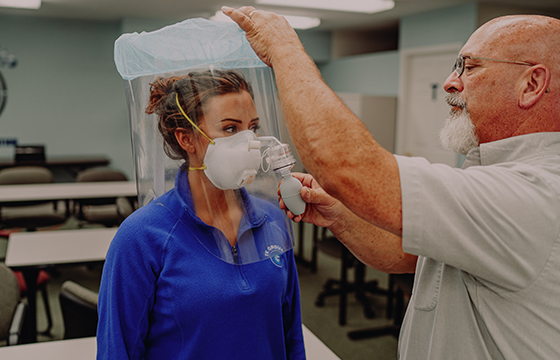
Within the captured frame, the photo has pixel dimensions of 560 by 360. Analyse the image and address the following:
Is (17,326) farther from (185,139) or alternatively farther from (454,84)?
(454,84)

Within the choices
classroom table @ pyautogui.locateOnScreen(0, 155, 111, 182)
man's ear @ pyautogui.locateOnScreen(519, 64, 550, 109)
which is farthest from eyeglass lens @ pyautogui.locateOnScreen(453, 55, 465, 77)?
classroom table @ pyautogui.locateOnScreen(0, 155, 111, 182)

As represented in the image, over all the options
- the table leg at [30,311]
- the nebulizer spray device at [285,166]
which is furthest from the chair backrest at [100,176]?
the nebulizer spray device at [285,166]

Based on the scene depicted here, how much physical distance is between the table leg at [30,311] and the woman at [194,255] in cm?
143

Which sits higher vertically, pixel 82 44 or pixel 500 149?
pixel 82 44

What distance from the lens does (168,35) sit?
2.96 feet

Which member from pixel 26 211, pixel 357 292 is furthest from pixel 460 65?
pixel 26 211

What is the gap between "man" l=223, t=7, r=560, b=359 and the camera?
2.44ft

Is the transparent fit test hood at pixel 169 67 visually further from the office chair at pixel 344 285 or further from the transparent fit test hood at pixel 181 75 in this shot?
the office chair at pixel 344 285

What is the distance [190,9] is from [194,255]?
5.40m

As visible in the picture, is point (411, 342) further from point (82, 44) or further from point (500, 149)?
point (82, 44)

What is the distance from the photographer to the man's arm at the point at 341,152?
2.45ft

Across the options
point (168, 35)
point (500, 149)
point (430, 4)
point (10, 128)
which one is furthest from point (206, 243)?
point (10, 128)

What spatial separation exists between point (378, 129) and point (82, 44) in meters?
5.01

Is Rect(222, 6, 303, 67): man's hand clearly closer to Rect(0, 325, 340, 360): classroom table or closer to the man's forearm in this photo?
the man's forearm
